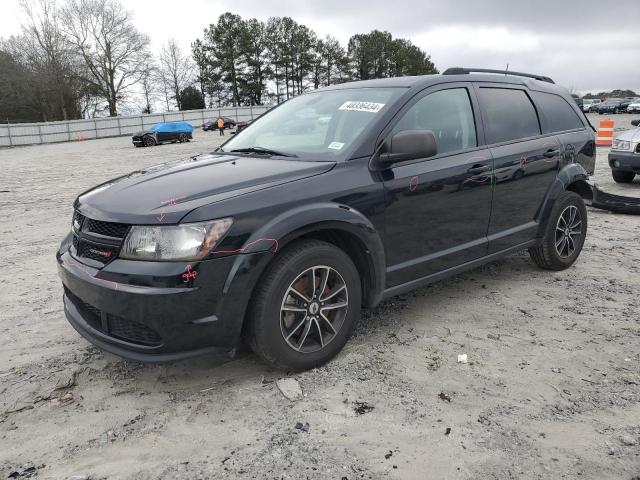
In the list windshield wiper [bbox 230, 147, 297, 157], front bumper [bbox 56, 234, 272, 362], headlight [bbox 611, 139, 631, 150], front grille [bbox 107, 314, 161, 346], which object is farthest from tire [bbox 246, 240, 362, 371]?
headlight [bbox 611, 139, 631, 150]

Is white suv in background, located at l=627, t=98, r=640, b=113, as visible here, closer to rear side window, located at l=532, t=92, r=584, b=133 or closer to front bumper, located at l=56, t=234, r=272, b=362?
rear side window, located at l=532, t=92, r=584, b=133

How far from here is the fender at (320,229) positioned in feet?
9.20

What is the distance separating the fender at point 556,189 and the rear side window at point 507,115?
480 mm

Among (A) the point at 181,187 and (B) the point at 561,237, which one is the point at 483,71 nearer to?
(B) the point at 561,237

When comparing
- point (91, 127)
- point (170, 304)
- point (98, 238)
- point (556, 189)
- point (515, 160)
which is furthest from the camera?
point (91, 127)

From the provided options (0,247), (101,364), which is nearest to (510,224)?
(101,364)

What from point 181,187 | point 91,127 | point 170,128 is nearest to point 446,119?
point 181,187

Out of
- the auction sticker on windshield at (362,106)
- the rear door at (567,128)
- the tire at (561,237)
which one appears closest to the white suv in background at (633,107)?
the rear door at (567,128)

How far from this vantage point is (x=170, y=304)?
2.66 meters

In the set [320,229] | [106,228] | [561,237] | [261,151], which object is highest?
[261,151]

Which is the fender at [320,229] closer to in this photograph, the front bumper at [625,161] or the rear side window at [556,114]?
the rear side window at [556,114]

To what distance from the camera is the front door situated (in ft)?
11.4

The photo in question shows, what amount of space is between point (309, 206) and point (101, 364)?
1.72 m

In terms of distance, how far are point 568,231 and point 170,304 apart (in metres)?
3.91
